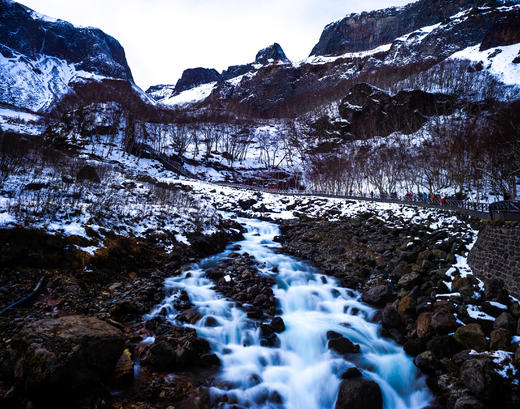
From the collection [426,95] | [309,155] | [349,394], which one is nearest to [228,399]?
[349,394]

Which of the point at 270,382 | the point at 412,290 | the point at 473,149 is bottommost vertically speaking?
the point at 270,382

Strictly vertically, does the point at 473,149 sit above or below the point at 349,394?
above

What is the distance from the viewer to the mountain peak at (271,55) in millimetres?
151325

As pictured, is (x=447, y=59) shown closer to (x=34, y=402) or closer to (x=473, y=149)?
(x=473, y=149)

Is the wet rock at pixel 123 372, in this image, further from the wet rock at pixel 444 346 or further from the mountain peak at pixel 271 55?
the mountain peak at pixel 271 55

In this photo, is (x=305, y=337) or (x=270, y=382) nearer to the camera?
(x=270, y=382)

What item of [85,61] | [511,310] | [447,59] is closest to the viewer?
[511,310]

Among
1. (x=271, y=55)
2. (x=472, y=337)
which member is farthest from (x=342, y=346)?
(x=271, y=55)

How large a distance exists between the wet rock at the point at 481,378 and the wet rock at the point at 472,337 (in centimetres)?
89

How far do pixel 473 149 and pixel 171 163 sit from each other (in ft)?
176

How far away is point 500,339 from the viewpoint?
6504mm

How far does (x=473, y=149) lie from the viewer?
40.7 m

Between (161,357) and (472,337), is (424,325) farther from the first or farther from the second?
(161,357)

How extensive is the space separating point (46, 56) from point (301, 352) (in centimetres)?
17211
